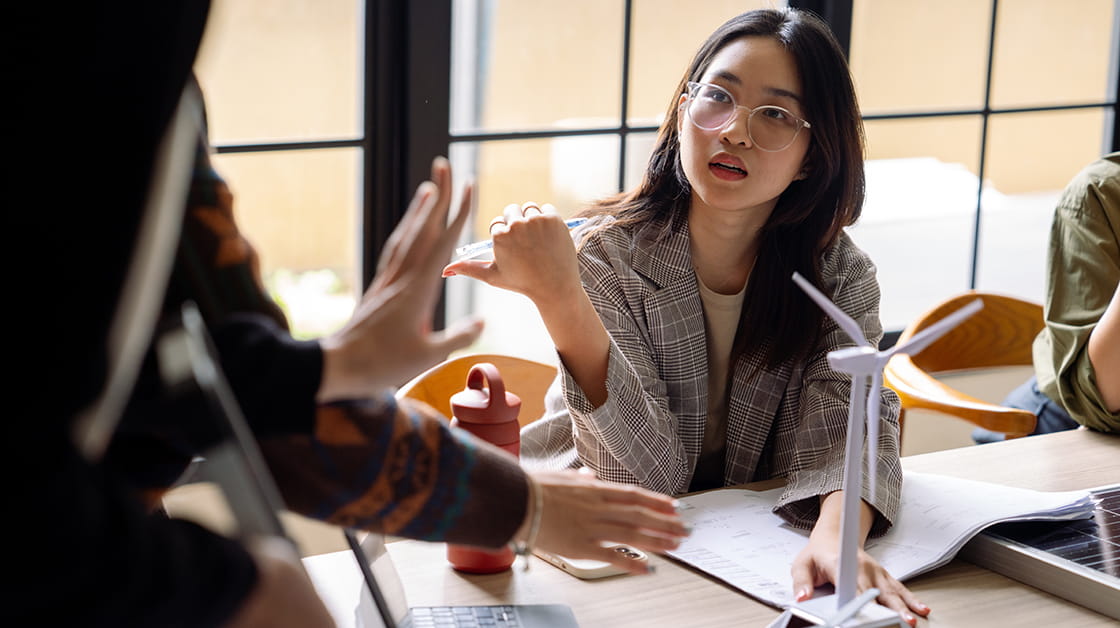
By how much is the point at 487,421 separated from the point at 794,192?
732 millimetres

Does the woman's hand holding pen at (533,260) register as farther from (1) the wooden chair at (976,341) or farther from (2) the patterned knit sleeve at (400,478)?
(1) the wooden chair at (976,341)

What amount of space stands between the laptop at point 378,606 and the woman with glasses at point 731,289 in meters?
0.38

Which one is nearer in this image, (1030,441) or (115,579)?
(115,579)

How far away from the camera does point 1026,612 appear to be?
1.22 m

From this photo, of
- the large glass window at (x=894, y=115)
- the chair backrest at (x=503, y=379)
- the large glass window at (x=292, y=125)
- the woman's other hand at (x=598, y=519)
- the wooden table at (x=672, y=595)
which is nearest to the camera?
the woman's other hand at (x=598, y=519)

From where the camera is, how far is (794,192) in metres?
1.74

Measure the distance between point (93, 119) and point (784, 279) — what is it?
1326mm

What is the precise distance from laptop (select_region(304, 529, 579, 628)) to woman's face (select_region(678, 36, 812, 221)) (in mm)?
684

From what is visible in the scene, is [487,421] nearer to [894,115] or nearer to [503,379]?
[503,379]

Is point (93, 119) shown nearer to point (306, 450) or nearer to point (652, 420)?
point (306, 450)

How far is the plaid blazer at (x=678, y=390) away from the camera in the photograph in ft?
5.00

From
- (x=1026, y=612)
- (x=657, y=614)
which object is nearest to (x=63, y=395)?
(x=657, y=614)

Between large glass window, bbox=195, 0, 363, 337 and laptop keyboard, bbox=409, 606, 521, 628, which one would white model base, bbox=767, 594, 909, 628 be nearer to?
laptop keyboard, bbox=409, 606, 521, 628

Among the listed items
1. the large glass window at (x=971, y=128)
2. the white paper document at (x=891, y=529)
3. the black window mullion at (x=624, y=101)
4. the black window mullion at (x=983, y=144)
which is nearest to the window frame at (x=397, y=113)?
the black window mullion at (x=624, y=101)
